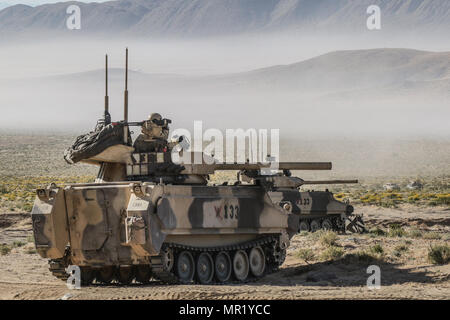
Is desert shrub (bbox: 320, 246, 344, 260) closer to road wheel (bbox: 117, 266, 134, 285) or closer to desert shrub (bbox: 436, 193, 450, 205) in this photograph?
road wheel (bbox: 117, 266, 134, 285)

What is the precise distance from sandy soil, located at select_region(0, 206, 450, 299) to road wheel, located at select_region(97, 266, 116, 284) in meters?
0.82

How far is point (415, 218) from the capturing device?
37.3 meters

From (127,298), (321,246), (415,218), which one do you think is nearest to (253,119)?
(415,218)

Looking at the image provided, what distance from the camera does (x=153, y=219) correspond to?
16625 millimetres

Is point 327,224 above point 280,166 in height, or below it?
below

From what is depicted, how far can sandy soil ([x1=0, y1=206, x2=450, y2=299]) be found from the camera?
15.1 meters

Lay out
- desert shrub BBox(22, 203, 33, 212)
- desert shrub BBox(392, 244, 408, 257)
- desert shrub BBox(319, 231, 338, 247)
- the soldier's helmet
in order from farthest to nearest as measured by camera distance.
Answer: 1. desert shrub BBox(22, 203, 33, 212)
2. desert shrub BBox(319, 231, 338, 247)
3. desert shrub BBox(392, 244, 408, 257)
4. the soldier's helmet

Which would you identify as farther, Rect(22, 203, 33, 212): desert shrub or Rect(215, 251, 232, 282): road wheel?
Rect(22, 203, 33, 212): desert shrub

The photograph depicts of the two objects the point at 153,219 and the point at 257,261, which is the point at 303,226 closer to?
the point at 257,261

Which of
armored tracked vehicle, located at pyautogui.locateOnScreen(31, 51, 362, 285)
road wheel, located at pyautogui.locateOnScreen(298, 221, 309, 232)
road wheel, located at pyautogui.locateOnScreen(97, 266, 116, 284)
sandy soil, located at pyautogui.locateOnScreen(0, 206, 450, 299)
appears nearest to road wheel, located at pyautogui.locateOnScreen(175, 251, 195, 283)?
armored tracked vehicle, located at pyautogui.locateOnScreen(31, 51, 362, 285)

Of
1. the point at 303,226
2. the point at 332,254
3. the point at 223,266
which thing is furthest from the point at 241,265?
the point at 303,226

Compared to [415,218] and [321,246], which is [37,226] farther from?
[415,218]

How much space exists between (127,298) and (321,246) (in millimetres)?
10381

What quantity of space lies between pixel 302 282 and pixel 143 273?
3.21 m
